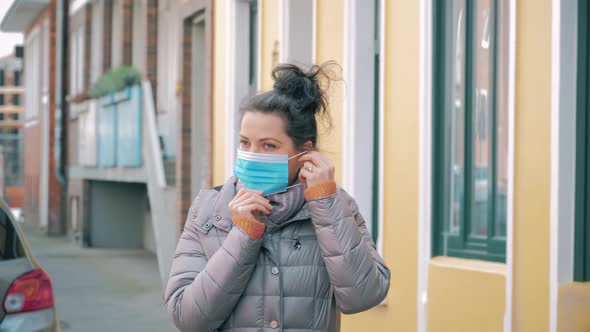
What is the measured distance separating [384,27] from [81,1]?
50.2 feet

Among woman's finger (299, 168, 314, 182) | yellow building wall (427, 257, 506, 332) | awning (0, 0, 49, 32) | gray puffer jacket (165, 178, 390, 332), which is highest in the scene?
awning (0, 0, 49, 32)

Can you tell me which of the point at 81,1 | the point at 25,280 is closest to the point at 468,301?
the point at 25,280

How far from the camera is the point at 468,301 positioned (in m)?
5.64

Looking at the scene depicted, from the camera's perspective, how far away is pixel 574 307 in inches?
189

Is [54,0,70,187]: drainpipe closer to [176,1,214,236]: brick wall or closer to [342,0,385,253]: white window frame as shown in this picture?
[176,1,214,236]: brick wall

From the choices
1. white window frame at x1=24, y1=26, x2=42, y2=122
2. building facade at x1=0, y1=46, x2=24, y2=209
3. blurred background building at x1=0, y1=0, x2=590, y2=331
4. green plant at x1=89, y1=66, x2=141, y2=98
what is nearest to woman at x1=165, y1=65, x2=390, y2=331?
blurred background building at x1=0, y1=0, x2=590, y2=331

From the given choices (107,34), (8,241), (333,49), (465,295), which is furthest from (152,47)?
(8,241)

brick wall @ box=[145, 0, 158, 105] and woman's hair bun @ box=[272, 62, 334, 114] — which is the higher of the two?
brick wall @ box=[145, 0, 158, 105]

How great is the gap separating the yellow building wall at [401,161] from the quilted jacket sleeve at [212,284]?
3.71m

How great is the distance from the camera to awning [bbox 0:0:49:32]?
24.5 metres

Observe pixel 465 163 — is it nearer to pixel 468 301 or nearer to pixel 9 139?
pixel 468 301

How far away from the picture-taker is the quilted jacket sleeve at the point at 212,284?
8.51 feet

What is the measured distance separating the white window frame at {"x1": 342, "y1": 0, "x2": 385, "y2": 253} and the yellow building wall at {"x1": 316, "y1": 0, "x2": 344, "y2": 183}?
13cm

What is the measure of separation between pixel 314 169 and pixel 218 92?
26.7 ft
